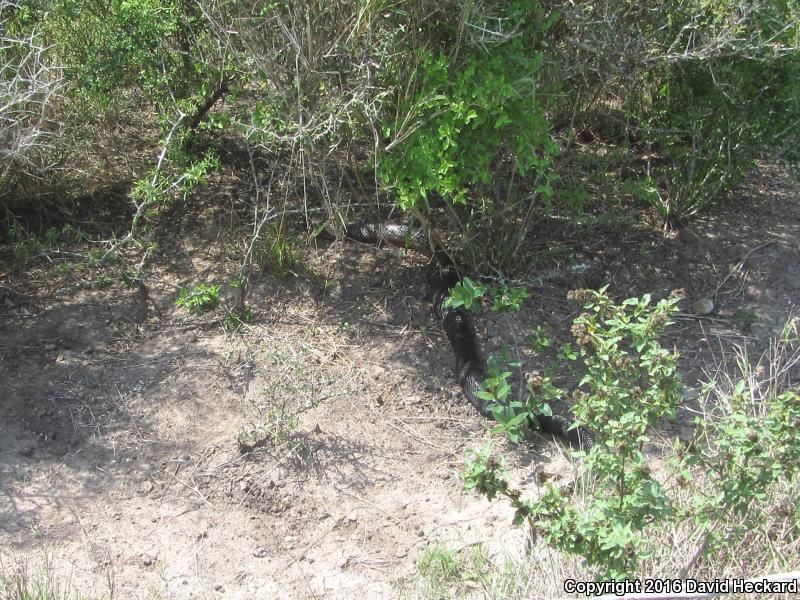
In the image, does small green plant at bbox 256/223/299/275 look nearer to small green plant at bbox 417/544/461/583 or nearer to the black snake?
the black snake

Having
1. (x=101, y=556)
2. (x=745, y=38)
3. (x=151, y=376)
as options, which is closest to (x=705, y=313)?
(x=745, y=38)

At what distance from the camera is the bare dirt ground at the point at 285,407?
394 cm

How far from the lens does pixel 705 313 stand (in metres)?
5.65

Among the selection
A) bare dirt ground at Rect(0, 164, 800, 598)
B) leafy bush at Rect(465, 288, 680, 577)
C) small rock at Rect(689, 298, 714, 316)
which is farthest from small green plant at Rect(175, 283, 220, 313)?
small rock at Rect(689, 298, 714, 316)

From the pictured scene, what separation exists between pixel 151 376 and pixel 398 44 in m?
2.47

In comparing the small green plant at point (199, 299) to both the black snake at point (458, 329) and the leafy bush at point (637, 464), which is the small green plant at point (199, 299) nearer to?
the black snake at point (458, 329)

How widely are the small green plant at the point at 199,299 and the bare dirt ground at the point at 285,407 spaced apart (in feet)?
0.37

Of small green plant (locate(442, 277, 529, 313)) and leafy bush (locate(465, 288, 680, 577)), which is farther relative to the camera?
small green plant (locate(442, 277, 529, 313))

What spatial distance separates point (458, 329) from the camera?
17.4ft

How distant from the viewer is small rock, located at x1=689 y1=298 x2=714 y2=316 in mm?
5645

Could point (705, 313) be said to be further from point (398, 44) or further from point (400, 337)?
point (398, 44)

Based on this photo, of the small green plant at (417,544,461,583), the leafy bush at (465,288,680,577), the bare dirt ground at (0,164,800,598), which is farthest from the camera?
the bare dirt ground at (0,164,800,598)

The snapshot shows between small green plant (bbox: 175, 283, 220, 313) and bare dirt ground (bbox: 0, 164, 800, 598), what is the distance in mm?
112

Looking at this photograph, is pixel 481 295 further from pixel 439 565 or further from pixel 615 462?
pixel 615 462
